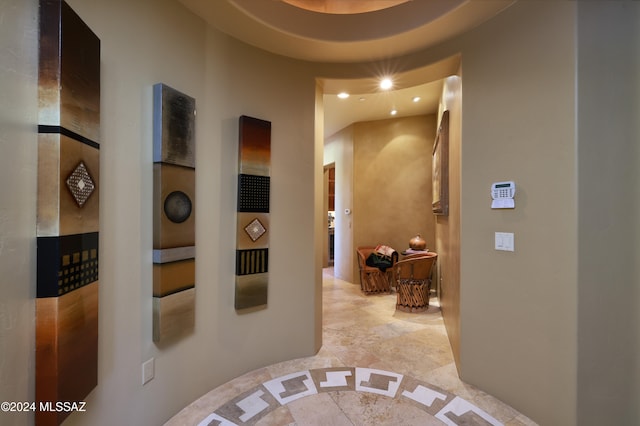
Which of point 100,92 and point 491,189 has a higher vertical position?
point 100,92

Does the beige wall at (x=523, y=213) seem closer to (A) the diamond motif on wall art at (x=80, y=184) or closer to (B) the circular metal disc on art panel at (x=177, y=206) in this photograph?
(B) the circular metal disc on art panel at (x=177, y=206)

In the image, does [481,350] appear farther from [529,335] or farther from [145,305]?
[145,305]

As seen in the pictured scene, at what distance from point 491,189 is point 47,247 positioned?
8.10 feet

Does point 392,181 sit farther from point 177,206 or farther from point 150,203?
point 150,203

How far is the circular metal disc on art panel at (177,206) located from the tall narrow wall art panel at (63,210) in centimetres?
44

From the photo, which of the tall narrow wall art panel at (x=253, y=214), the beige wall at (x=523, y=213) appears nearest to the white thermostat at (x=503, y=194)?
the beige wall at (x=523, y=213)

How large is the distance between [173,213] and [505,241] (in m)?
2.16

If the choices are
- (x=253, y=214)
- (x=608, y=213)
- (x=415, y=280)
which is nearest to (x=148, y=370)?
(x=253, y=214)

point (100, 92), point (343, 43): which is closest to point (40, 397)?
point (100, 92)

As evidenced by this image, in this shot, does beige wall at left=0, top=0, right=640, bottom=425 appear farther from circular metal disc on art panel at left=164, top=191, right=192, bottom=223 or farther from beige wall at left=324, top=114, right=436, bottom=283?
beige wall at left=324, top=114, right=436, bottom=283

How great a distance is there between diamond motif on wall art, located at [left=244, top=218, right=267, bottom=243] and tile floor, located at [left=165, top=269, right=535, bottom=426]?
1.11m

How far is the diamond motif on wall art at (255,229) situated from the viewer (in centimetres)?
227

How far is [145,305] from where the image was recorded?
1666 millimetres

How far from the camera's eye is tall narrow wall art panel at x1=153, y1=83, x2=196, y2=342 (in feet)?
5.52
